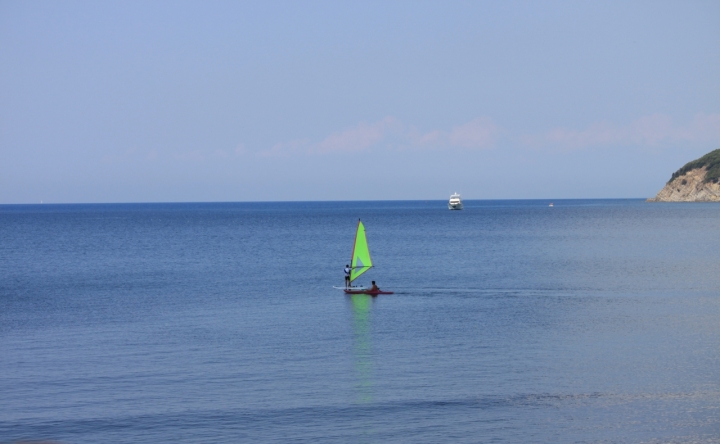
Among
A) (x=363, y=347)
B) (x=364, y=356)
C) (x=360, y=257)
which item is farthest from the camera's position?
(x=360, y=257)

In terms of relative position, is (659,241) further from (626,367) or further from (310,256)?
(626,367)

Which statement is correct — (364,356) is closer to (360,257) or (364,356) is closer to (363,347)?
(363,347)

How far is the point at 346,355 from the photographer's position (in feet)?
104

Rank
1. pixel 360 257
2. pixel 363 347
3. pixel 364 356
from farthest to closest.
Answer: pixel 360 257, pixel 363 347, pixel 364 356

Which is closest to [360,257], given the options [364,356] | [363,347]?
[363,347]

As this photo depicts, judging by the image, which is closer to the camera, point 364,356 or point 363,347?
point 364,356

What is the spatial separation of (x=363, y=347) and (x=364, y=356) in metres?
1.97

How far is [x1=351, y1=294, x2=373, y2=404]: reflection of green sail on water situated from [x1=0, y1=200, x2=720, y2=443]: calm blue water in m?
0.10

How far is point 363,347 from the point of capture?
33344 millimetres

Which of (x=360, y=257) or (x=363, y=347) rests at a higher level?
(x=360, y=257)

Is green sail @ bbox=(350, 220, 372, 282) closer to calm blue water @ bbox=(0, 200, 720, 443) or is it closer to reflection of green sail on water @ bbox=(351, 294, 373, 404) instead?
calm blue water @ bbox=(0, 200, 720, 443)

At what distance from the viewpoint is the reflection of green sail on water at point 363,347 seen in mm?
26141

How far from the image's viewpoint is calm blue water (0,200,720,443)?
74.6ft

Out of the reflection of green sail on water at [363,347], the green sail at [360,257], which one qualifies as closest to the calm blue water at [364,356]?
the reflection of green sail on water at [363,347]
